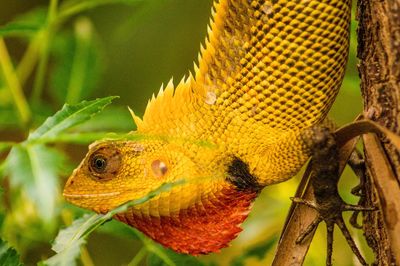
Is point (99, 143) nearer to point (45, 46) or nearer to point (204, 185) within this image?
point (204, 185)

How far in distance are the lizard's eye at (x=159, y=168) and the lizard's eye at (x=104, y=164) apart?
72mm

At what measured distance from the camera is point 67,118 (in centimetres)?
108

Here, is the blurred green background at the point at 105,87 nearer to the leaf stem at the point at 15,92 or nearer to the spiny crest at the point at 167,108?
the leaf stem at the point at 15,92

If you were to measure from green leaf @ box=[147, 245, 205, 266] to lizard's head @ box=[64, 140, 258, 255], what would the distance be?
0.02 metres

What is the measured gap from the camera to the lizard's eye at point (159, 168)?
1.48m

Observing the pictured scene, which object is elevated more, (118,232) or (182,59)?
(182,59)

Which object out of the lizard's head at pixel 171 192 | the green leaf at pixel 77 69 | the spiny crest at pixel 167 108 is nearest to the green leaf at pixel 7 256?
the lizard's head at pixel 171 192

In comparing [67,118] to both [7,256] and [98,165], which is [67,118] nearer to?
[7,256]

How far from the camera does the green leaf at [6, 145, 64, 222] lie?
36.2 inches

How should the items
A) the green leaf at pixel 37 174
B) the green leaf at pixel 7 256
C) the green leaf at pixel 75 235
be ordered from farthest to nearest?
1. the green leaf at pixel 7 256
2. the green leaf at pixel 75 235
3. the green leaf at pixel 37 174

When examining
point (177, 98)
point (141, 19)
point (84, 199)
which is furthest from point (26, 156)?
point (141, 19)

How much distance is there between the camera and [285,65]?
1397 mm

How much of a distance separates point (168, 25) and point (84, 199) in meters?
2.33

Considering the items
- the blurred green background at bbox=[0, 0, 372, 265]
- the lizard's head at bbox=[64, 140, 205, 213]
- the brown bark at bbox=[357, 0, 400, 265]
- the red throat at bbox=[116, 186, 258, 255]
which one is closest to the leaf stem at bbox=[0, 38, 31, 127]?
the blurred green background at bbox=[0, 0, 372, 265]
